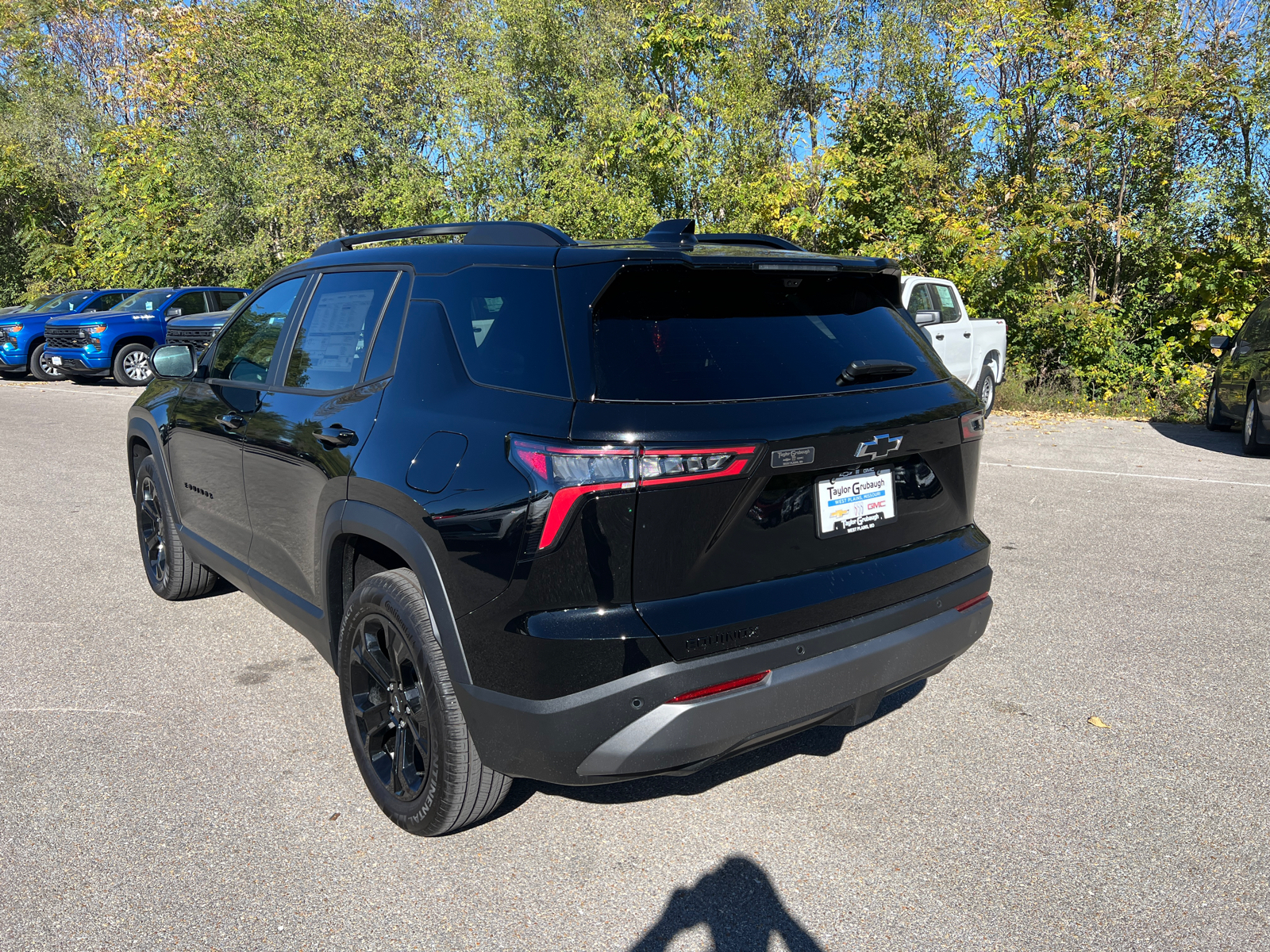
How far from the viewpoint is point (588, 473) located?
7.73 ft

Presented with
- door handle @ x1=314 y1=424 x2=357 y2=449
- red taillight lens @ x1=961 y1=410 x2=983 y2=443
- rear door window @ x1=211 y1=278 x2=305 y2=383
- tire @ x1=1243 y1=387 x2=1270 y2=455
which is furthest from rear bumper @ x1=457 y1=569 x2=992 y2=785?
tire @ x1=1243 y1=387 x2=1270 y2=455

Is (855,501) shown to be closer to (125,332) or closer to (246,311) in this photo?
(246,311)

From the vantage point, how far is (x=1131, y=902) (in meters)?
2.63

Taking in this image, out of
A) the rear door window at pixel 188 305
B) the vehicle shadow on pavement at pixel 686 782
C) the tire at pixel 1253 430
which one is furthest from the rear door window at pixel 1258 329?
the rear door window at pixel 188 305

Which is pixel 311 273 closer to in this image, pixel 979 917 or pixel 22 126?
pixel 979 917

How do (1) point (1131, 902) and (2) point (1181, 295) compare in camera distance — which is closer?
(1) point (1131, 902)

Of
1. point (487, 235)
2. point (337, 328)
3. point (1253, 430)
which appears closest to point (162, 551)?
point (337, 328)

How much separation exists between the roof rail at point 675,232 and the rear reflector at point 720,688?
58.2 inches

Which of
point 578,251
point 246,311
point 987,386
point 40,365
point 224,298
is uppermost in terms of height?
point 224,298

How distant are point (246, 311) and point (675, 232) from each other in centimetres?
229

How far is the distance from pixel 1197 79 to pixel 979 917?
16130 millimetres

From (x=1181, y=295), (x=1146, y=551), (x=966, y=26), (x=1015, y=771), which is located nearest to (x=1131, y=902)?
(x=1015, y=771)

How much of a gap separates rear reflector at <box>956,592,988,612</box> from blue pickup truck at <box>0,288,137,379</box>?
21211 mm

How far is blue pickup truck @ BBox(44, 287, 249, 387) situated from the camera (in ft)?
62.2
